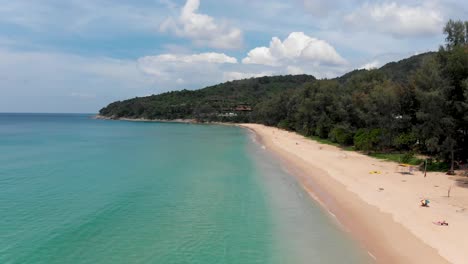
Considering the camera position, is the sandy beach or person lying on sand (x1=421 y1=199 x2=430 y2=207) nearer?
the sandy beach

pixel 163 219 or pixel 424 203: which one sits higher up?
pixel 424 203

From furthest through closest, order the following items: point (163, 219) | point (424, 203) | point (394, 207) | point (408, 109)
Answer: point (408, 109) → point (394, 207) → point (424, 203) → point (163, 219)

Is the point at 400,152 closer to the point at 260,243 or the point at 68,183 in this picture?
the point at 260,243

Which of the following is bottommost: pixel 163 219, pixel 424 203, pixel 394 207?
pixel 163 219

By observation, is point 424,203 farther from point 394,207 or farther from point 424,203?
point 394,207

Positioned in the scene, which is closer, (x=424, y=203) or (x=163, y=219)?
(x=163, y=219)

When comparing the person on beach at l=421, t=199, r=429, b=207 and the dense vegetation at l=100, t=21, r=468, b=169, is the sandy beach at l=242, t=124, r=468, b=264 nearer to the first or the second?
the person on beach at l=421, t=199, r=429, b=207

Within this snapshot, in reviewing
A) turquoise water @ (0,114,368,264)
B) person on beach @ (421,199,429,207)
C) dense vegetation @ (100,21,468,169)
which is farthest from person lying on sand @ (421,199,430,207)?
dense vegetation @ (100,21,468,169)

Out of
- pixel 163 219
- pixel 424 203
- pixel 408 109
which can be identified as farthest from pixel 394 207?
pixel 408 109

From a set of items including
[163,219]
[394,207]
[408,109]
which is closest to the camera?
[163,219]

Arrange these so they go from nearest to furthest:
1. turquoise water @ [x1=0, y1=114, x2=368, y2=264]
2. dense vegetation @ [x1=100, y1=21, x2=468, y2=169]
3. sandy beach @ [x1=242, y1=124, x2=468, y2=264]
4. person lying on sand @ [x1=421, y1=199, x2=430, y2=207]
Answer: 1. sandy beach @ [x1=242, y1=124, x2=468, y2=264]
2. turquoise water @ [x1=0, y1=114, x2=368, y2=264]
3. person lying on sand @ [x1=421, y1=199, x2=430, y2=207]
4. dense vegetation @ [x1=100, y1=21, x2=468, y2=169]
